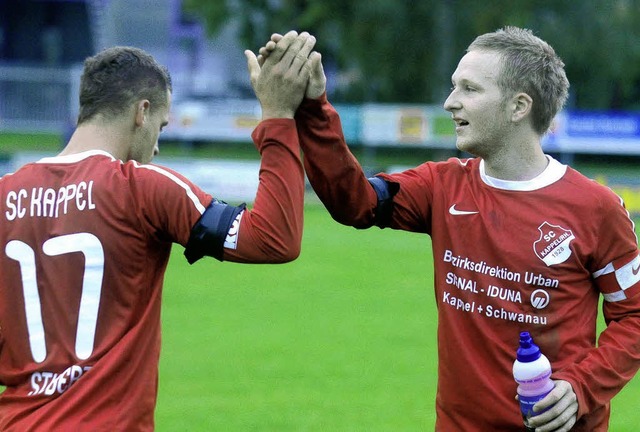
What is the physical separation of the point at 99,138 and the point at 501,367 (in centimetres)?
157

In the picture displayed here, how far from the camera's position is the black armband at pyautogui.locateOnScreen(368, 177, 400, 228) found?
13.1 ft

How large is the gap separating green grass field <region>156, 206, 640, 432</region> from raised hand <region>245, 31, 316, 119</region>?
4.17 m

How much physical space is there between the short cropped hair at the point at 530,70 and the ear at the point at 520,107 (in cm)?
2

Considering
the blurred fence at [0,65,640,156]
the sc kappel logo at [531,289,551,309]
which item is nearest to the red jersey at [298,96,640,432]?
the sc kappel logo at [531,289,551,309]

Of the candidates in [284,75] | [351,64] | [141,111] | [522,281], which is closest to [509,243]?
[522,281]

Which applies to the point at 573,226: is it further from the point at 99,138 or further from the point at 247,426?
the point at 247,426

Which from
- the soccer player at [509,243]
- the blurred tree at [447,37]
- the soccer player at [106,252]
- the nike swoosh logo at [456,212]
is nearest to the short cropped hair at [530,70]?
the soccer player at [509,243]

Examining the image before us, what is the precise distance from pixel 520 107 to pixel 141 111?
4.45 feet

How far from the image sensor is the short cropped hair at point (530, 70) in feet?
13.0

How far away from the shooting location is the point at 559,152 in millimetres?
24703

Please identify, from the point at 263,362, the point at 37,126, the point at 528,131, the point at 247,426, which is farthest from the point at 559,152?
the point at 528,131

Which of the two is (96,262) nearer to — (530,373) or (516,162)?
(530,373)

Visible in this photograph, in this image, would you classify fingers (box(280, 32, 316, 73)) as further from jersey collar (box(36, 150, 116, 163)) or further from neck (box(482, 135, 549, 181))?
neck (box(482, 135, 549, 181))

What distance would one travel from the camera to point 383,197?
4.01m
